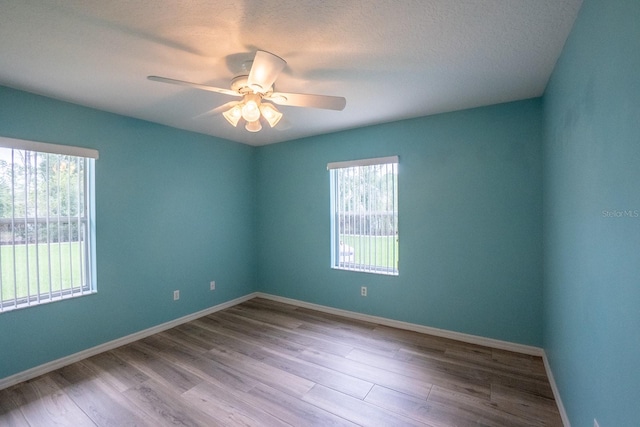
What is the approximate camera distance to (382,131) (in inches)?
129

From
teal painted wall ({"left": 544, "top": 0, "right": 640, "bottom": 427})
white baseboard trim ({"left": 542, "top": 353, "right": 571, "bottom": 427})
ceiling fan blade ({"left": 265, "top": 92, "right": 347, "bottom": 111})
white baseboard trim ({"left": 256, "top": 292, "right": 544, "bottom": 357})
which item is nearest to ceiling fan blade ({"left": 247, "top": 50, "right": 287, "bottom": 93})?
ceiling fan blade ({"left": 265, "top": 92, "right": 347, "bottom": 111})

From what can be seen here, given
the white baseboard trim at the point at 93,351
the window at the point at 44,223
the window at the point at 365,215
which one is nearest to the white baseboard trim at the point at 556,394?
the window at the point at 365,215

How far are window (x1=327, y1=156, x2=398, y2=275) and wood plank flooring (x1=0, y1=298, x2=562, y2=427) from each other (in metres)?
0.90

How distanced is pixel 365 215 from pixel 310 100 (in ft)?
6.19

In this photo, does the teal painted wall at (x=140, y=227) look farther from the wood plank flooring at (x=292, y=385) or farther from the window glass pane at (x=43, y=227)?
the wood plank flooring at (x=292, y=385)

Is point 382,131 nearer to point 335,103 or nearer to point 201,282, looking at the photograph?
point 335,103

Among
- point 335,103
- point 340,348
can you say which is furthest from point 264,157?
point 340,348

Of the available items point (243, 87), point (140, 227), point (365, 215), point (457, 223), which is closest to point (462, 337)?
point (457, 223)

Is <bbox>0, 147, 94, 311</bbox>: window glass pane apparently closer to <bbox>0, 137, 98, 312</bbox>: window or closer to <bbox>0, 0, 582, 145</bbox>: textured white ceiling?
<bbox>0, 137, 98, 312</bbox>: window

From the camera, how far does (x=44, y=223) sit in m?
2.41

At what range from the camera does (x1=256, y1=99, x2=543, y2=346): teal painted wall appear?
101 inches

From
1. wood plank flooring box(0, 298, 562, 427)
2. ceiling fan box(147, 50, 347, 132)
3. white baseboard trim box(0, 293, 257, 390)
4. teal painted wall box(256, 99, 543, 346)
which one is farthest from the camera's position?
teal painted wall box(256, 99, 543, 346)

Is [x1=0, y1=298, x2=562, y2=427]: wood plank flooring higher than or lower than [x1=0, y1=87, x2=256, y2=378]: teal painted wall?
lower

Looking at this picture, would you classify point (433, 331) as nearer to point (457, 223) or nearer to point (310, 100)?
point (457, 223)
